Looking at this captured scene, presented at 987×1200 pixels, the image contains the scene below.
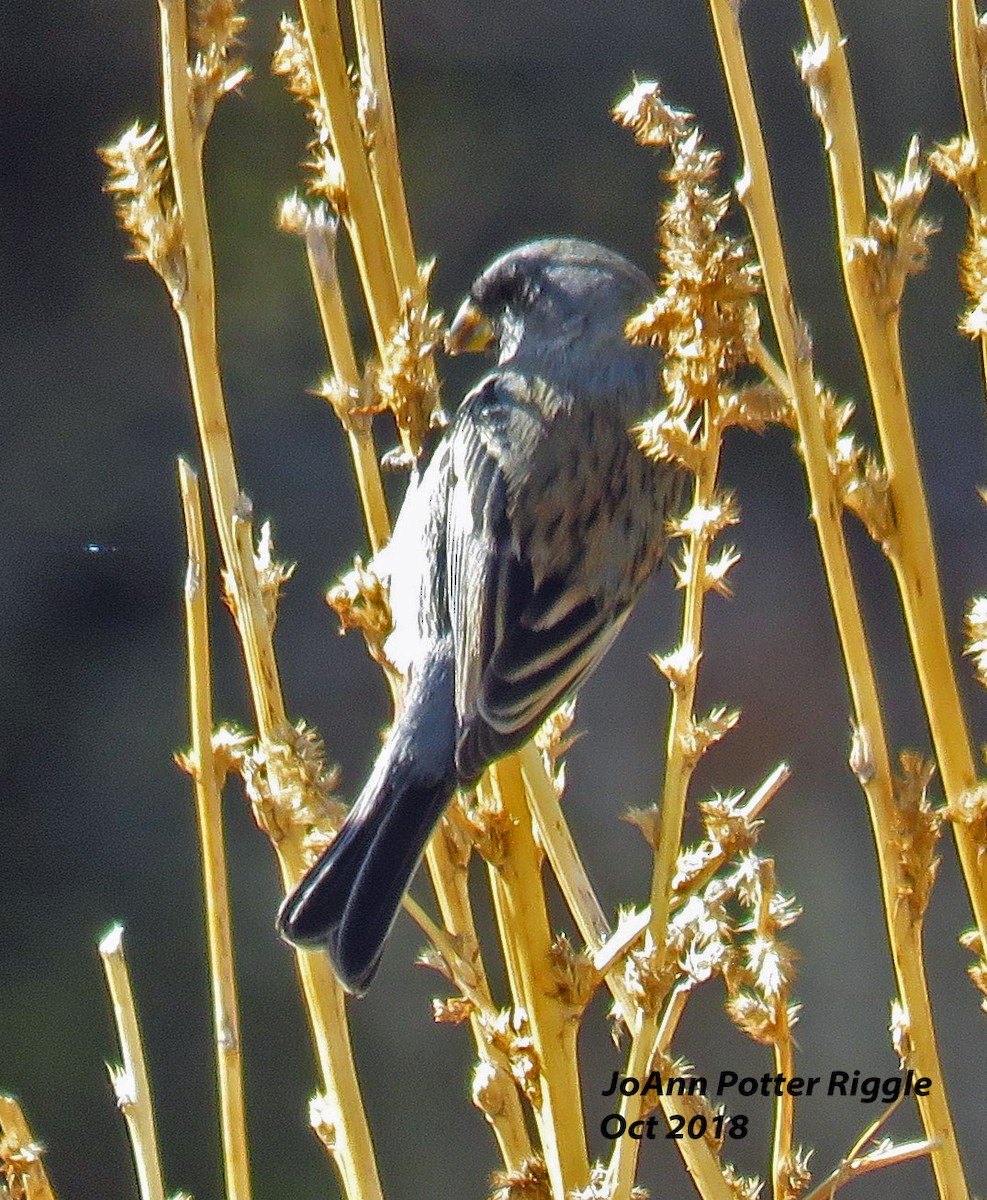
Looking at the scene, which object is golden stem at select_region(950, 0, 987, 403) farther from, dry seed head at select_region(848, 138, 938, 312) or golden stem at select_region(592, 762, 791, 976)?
golden stem at select_region(592, 762, 791, 976)

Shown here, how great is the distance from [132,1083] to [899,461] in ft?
1.97

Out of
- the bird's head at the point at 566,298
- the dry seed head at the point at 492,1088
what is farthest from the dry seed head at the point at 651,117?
the bird's head at the point at 566,298

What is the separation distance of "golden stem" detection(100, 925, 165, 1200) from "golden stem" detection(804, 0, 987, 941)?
519 mm

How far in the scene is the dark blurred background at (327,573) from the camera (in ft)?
10.7

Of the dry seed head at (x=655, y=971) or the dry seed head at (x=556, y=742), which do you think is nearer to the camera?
the dry seed head at (x=655, y=971)

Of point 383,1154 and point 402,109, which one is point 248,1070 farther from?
point 402,109

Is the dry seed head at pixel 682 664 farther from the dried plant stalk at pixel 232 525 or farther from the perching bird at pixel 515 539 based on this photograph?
the perching bird at pixel 515 539

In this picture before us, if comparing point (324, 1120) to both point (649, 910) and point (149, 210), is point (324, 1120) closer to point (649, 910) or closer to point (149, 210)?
point (649, 910)

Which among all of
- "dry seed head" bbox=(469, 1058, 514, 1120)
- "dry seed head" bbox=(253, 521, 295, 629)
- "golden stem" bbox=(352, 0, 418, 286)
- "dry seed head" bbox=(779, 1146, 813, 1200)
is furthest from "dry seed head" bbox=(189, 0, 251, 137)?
"dry seed head" bbox=(779, 1146, 813, 1200)

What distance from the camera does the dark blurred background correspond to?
328cm

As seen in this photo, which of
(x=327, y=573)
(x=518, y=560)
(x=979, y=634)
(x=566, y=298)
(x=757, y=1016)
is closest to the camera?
(x=979, y=634)

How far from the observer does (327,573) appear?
11.3ft

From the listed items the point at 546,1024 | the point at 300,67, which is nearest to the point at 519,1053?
the point at 546,1024

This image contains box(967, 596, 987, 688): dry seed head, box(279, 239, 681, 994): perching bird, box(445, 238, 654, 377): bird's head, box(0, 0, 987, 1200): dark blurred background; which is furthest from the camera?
box(0, 0, 987, 1200): dark blurred background
